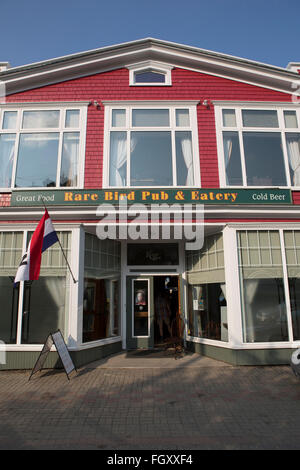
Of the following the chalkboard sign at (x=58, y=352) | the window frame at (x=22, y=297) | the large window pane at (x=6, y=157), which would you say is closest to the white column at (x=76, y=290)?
the window frame at (x=22, y=297)

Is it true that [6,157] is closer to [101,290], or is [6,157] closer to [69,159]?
[69,159]

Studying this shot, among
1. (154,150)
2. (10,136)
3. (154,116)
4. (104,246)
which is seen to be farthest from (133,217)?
(10,136)

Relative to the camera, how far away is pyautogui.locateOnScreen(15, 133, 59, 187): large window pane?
8789 millimetres

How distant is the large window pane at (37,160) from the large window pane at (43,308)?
107 inches

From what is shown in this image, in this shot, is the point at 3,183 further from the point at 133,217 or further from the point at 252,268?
the point at 252,268

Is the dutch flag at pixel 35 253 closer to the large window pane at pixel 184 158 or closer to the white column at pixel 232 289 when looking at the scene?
the large window pane at pixel 184 158

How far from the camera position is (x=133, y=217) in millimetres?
8398

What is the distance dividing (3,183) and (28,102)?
8.27 ft

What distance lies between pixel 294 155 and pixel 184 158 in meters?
3.19

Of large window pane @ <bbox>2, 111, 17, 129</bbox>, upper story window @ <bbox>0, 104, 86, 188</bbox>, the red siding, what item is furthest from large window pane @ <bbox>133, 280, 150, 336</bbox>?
large window pane @ <bbox>2, 111, 17, 129</bbox>

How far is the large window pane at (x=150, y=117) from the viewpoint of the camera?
9242mm

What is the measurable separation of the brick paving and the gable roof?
26.4 ft
